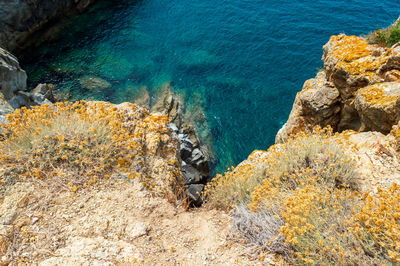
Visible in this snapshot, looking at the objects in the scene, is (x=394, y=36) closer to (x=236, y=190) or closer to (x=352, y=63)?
(x=352, y=63)

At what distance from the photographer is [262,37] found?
18719 millimetres

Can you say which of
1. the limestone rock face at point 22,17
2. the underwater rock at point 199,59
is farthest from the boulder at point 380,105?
the limestone rock face at point 22,17

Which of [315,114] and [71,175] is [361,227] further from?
[315,114]

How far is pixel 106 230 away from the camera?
4.59 meters

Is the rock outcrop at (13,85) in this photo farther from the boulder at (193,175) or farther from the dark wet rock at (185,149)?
the boulder at (193,175)

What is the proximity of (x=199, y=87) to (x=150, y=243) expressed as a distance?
12466 millimetres

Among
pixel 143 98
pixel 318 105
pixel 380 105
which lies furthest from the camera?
pixel 143 98

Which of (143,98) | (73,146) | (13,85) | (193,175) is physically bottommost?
(193,175)

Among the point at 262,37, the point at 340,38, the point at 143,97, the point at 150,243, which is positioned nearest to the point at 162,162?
the point at 150,243

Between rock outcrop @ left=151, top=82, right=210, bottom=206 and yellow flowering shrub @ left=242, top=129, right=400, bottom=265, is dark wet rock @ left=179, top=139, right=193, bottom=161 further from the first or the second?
yellow flowering shrub @ left=242, top=129, right=400, bottom=265

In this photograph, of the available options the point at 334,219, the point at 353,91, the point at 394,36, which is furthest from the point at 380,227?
the point at 394,36

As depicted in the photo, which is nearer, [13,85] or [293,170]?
[293,170]

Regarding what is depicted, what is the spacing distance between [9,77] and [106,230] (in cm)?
970

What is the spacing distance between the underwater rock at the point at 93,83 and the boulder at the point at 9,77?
4.42m
